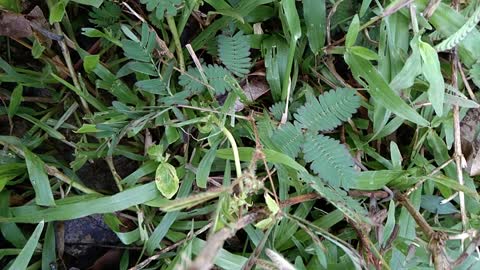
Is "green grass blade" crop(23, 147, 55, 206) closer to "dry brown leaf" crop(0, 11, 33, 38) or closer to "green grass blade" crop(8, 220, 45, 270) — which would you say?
"green grass blade" crop(8, 220, 45, 270)

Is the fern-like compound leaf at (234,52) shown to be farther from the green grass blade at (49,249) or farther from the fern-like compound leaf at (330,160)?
the green grass blade at (49,249)

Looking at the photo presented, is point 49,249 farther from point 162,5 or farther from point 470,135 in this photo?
point 470,135

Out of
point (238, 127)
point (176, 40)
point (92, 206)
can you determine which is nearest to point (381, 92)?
point (238, 127)

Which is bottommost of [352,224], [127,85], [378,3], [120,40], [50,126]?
[352,224]

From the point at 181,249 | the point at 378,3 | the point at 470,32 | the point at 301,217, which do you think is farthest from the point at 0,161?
the point at 470,32

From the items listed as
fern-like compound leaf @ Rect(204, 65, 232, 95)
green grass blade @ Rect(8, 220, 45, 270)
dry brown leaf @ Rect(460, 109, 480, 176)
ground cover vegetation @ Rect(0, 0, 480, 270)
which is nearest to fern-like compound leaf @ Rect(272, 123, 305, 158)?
ground cover vegetation @ Rect(0, 0, 480, 270)

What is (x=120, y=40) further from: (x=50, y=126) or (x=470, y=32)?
(x=470, y=32)
